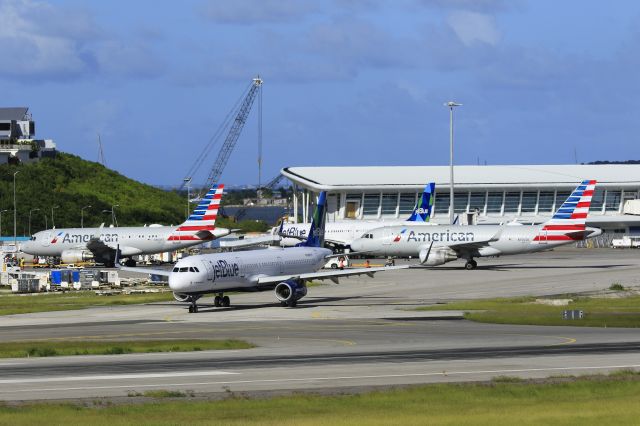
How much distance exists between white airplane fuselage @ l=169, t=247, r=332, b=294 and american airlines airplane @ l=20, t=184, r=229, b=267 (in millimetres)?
49438

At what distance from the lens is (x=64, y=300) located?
8250 centimetres

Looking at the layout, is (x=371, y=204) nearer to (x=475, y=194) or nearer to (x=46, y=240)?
(x=475, y=194)

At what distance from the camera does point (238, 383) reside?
113 ft

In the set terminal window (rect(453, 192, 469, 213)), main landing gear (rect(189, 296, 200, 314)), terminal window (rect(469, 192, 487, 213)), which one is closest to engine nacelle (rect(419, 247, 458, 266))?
main landing gear (rect(189, 296, 200, 314))

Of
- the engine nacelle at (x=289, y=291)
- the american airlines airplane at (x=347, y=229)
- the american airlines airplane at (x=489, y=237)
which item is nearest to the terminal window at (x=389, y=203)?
the american airlines airplane at (x=347, y=229)

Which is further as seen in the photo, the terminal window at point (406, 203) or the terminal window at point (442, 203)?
the terminal window at point (442, 203)

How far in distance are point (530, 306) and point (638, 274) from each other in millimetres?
A: 33874

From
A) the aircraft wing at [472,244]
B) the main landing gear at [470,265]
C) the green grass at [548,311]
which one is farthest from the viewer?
the main landing gear at [470,265]

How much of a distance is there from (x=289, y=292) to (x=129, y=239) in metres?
63.5

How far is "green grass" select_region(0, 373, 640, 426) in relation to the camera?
27672 millimetres

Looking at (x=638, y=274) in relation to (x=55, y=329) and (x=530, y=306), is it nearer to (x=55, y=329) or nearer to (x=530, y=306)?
(x=530, y=306)

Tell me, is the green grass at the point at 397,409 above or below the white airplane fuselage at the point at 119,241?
below

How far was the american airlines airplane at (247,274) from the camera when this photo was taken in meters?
66.0

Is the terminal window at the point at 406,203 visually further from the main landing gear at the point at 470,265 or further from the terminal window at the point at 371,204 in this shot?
the main landing gear at the point at 470,265
